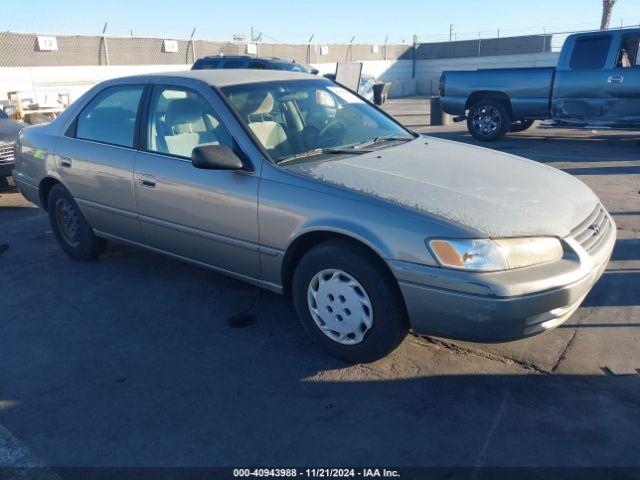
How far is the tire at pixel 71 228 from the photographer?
4.98 m

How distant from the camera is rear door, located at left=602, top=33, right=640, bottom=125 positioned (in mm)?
9703

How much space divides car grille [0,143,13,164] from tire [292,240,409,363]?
6.34m

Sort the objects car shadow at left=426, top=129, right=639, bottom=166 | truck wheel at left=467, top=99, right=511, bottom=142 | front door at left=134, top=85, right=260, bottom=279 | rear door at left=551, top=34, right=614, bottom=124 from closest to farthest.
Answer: front door at left=134, top=85, right=260, bottom=279, car shadow at left=426, top=129, right=639, bottom=166, rear door at left=551, top=34, right=614, bottom=124, truck wheel at left=467, top=99, right=511, bottom=142

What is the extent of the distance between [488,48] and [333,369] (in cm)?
2965

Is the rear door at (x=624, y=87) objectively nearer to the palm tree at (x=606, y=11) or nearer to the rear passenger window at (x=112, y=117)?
the rear passenger window at (x=112, y=117)

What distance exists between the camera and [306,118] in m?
4.01

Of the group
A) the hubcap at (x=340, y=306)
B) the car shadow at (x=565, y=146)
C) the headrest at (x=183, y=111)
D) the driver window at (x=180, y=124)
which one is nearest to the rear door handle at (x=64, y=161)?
the driver window at (x=180, y=124)

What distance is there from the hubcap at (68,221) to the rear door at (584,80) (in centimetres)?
905

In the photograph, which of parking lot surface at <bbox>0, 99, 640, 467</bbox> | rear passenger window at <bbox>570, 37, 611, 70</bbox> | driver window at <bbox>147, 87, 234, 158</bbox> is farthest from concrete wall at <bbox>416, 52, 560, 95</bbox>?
parking lot surface at <bbox>0, 99, 640, 467</bbox>

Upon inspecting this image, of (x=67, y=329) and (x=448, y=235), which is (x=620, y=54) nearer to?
(x=448, y=235)

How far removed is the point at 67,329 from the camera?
3.89m

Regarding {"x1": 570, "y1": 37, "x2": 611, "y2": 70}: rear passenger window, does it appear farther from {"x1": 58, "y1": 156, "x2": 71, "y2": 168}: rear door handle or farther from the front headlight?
{"x1": 58, "y1": 156, "x2": 71, "y2": 168}: rear door handle

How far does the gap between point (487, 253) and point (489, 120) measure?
9.48m

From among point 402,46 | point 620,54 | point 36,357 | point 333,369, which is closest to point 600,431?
point 333,369
